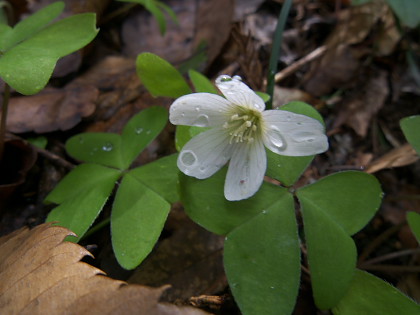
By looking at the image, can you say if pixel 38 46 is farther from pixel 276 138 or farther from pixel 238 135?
pixel 276 138

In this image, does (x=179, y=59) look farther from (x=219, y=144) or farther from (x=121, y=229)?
(x=121, y=229)

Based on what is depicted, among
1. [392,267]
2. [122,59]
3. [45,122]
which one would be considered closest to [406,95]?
[392,267]

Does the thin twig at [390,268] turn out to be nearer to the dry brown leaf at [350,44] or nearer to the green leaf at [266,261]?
the green leaf at [266,261]

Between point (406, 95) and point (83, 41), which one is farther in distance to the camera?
point (406, 95)

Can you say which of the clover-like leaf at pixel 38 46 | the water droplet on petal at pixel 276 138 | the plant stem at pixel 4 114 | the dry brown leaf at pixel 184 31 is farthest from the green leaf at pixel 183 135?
the dry brown leaf at pixel 184 31

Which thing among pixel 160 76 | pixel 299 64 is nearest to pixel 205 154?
pixel 160 76

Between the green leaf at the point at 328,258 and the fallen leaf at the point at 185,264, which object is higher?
the green leaf at the point at 328,258
